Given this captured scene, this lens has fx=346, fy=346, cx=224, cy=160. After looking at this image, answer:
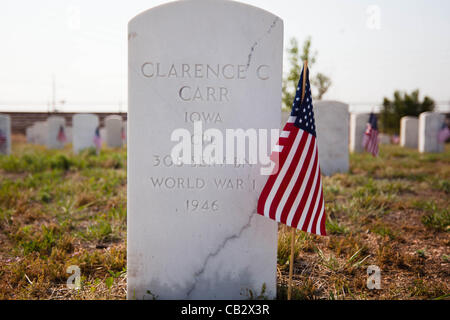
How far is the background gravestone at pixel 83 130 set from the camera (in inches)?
464

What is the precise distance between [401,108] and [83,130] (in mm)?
19450

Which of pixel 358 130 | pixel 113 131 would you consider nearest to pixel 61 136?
pixel 113 131

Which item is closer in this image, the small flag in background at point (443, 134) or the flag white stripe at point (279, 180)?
the flag white stripe at point (279, 180)

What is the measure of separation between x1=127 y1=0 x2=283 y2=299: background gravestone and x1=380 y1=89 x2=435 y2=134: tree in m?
22.4

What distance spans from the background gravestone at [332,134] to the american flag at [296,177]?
17.1 feet

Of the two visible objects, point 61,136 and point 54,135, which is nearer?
point 61,136

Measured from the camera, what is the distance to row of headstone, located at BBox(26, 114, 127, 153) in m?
11.8

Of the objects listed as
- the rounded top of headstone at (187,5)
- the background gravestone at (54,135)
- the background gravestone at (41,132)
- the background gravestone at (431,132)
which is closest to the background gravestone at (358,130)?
the background gravestone at (431,132)

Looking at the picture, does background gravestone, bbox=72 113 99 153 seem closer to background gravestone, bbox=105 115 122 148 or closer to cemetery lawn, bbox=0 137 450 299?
background gravestone, bbox=105 115 122 148

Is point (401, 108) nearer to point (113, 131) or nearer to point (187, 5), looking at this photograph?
point (113, 131)

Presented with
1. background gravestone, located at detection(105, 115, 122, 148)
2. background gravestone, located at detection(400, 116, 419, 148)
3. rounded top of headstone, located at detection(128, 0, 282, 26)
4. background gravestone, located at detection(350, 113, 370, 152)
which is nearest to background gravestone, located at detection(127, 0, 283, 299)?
rounded top of headstone, located at detection(128, 0, 282, 26)

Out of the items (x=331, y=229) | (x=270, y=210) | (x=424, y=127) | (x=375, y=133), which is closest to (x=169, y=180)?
(x=270, y=210)

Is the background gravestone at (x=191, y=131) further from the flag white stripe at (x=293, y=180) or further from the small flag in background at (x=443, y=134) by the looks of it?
the small flag in background at (x=443, y=134)

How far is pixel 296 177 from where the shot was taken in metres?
2.38
